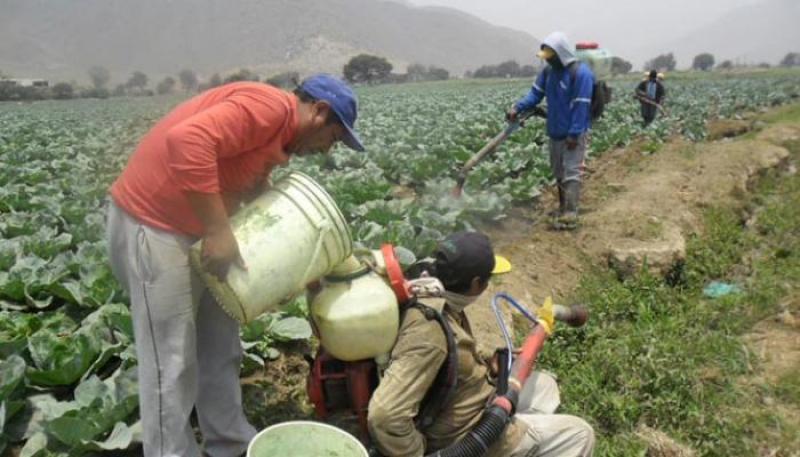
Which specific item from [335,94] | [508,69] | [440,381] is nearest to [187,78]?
[335,94]

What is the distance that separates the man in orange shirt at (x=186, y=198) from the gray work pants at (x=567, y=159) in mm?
4588

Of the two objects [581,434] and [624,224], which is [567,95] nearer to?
[624,224]

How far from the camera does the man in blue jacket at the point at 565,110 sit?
21.1 feet

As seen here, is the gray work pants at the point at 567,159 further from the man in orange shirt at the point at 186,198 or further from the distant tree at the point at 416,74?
the distant tree at the point at 416,74

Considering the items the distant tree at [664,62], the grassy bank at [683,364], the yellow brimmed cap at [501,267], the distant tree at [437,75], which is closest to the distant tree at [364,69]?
the distant tree at [437,75]

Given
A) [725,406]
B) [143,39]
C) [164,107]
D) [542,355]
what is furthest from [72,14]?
[725,406]

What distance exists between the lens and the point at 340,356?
2.45 m

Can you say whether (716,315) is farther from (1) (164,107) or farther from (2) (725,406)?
(1) (164,107)

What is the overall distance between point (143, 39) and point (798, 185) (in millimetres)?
9835

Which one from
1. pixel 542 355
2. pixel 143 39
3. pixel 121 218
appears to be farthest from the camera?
pixel 143 39

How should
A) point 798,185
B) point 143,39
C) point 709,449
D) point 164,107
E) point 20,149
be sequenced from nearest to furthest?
1. point 709,449
2. point 164,107
3. point 143,39
4. point 798,185
5. point 20,149

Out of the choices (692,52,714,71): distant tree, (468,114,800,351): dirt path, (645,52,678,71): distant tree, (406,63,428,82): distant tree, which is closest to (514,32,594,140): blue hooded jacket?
(468,114,800,351): dirt path

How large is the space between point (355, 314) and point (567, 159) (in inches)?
194

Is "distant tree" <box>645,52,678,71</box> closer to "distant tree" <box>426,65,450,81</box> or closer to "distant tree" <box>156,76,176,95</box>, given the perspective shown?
"distant tree" <box>426,65,450,81</box>
